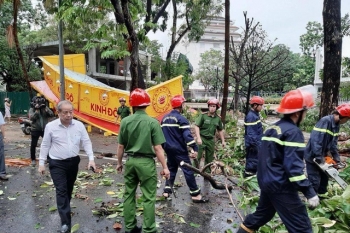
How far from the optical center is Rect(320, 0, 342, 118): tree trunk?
8398 millimetres

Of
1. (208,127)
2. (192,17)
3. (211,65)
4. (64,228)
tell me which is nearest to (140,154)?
(64,228)

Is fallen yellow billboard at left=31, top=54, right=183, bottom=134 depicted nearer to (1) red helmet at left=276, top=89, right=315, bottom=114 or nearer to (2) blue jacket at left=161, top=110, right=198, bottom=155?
(2) blue jacket at left=161, top=110, right=198, bottom=155

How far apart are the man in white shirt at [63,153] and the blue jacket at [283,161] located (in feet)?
7.85

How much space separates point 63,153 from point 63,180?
0.35 m

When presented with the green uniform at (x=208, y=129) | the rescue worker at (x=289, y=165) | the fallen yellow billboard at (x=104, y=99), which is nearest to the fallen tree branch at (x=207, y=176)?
the green uniform at (x=208, y=129)

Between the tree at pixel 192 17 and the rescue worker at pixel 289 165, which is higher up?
the tree at pixel 192 17

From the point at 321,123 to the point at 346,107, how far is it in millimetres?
440

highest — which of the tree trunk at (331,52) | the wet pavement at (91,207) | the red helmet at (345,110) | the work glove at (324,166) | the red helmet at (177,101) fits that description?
the tree trunk at (331,52)

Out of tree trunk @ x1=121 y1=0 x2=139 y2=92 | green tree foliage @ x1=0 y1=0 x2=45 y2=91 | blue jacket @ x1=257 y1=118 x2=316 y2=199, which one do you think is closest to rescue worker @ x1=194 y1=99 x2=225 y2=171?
tree trunk @ x1=121 y1=0 x2=139 y2=92

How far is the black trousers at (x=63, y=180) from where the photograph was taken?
4.12 metres

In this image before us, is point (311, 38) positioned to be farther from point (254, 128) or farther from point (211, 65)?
point (254, 128)

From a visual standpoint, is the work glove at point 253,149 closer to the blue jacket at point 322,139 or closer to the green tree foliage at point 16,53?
the blue jacket at point 322,139

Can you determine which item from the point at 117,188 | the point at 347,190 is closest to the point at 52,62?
the point at 117,188

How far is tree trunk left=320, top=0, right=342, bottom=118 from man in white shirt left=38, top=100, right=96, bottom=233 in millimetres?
6786
